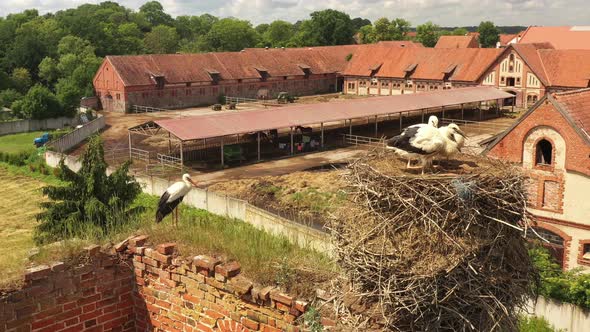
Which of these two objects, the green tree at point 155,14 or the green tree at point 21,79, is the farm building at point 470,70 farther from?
the green tree at point 155,14

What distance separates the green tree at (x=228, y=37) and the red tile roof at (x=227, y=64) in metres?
36.4

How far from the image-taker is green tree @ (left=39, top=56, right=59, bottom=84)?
225 feet

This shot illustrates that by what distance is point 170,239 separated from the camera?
8711 millimetres

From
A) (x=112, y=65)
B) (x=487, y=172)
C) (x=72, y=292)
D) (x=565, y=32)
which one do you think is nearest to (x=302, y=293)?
(x=487, y=172)

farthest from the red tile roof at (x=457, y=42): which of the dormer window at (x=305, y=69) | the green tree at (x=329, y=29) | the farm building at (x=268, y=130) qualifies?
the farm building at (x=268, y=130)

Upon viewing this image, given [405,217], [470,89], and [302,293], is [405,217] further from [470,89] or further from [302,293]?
[470,89]

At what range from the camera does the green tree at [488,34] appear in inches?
5089

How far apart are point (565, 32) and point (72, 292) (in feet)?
258

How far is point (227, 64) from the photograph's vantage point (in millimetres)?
63469

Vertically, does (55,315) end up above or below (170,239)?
below

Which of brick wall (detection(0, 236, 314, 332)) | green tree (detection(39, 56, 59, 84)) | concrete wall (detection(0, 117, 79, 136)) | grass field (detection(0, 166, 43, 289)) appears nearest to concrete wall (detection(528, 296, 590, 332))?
brick wall (detection(0, 236, 314, 332))

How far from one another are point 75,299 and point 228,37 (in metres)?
102

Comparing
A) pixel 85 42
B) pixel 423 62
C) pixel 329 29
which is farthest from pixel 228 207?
pixel 329 29

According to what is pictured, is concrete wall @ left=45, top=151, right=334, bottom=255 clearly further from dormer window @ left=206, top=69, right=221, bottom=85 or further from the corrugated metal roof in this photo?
dormer window @ left=206, top=69, right=221, bottom=85
